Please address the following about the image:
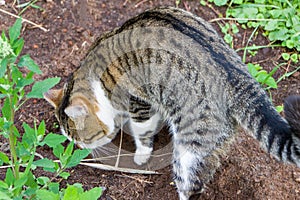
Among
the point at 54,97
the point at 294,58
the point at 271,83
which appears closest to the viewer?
the point at 54,97

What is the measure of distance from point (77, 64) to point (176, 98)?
945mm

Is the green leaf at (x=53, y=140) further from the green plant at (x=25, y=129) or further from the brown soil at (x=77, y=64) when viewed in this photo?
the brown soil at (x=77, y=64)

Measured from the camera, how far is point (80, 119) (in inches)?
112

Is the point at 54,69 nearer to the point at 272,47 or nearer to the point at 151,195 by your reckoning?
the point at 151,195

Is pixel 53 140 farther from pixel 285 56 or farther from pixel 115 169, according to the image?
pixel 285 56

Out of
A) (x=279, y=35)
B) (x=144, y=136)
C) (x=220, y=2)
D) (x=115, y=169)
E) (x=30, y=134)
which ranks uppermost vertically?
(x=30, y=134)

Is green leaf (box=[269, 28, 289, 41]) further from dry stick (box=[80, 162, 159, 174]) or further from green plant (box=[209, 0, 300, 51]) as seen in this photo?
dry stick (box=[80, 162, 159, 174])

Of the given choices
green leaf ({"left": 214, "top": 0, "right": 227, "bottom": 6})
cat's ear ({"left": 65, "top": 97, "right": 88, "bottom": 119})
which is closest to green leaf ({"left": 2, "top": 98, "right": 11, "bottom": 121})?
cat's ear ({"left": 65, "top": 97, "right": 88, "bottom": 119})

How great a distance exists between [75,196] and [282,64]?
217 cm

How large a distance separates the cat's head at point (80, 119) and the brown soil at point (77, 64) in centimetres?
20

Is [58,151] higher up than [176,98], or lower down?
higher up

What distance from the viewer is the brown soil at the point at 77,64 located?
117 inches

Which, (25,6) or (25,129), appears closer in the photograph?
(25,129)

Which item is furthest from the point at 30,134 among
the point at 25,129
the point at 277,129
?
the point at 277,129
